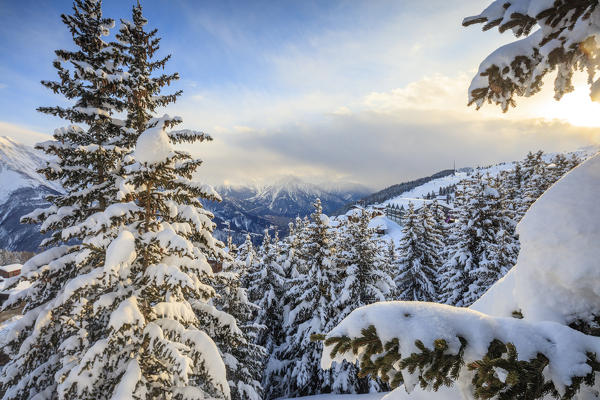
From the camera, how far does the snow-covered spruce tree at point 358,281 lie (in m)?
16.1


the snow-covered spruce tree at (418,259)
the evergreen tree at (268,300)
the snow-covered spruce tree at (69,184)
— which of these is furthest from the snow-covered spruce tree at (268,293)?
the snow-covered spruce tree at (69,184)

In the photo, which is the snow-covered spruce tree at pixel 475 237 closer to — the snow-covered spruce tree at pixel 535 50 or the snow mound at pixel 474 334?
the snow-covered spruce tree at pixel 535 50

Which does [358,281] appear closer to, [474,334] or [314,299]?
[314,299]

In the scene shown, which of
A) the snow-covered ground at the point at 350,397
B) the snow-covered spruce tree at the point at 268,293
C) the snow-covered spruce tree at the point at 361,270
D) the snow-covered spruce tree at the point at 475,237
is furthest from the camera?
the snow-covered spruce tree at the point at 268,293

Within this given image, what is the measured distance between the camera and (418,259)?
71.6 feet

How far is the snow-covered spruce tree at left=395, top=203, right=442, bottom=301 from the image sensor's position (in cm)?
2145

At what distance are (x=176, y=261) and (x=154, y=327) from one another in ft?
A: 5.50

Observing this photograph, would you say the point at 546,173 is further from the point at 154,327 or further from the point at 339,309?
the point at 154,327

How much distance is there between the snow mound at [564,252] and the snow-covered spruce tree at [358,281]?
A: 1404 cm

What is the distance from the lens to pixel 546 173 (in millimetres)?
24531

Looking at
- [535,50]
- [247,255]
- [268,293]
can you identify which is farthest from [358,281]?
[535,50]

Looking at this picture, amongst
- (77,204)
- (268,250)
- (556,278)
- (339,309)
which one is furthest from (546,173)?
(77,204)

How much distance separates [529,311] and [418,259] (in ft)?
69.7

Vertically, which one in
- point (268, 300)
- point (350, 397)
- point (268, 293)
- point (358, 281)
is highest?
point (358, 281)
